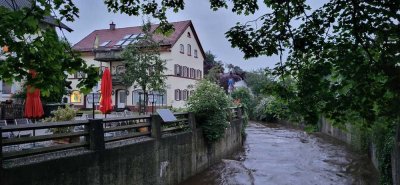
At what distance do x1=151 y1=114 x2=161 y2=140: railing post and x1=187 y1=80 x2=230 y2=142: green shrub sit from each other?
394cm

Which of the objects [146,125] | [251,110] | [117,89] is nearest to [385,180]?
[146,125]

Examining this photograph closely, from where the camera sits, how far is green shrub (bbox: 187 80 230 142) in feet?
53.0

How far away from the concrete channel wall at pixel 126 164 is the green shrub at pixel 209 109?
2.04 feet

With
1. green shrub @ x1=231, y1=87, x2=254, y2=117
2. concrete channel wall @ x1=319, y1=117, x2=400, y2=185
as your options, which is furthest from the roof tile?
concrete channel wall @ x1=319, y1=117, x2=400, y2=185

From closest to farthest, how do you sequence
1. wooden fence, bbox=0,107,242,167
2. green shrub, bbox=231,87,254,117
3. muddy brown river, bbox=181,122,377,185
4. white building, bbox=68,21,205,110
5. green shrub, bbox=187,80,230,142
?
Result: wooden fence, bbox=0,107,242,167, muddy brown river, bbox=181,122,377,185, green shrub, bbox=187,80,230,142, white building, bbox=68,21,205,110, green shrub, bbox=231,87,254,117

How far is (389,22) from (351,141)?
21.3 m

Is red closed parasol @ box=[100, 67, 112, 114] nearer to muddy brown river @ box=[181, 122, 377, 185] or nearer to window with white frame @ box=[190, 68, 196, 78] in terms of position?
muddy brown river @ box=[181, 122, 377, 185]

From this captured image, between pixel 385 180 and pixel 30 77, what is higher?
pixel 30 77

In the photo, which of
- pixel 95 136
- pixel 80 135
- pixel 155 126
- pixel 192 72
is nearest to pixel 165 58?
pixel 192 72

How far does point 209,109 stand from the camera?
53.4 feet

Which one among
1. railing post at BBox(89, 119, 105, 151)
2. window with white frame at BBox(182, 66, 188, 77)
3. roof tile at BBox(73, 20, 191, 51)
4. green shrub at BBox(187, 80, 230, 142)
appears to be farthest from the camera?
roof tile at BBox(73, 20, 191, 51)

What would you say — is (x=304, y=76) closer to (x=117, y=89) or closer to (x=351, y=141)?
(x=351, y=141)

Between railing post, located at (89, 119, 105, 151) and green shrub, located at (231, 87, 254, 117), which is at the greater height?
green shrub, located at (231, 87, 254, 117)

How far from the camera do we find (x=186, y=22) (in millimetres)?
43281
